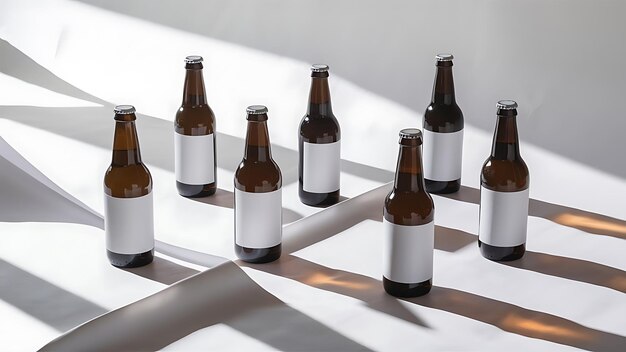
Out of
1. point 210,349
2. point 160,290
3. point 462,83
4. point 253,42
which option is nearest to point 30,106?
point 253,42

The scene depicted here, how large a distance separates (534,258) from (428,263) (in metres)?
0.24

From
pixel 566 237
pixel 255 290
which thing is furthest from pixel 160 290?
pixel 566 237

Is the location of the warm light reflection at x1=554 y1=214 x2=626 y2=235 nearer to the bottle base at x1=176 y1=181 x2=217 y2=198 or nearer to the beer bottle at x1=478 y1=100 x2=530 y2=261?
the beer bottle at x1=478 y1=100 x2=530 y2=261

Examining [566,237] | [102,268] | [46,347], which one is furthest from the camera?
[566,237]

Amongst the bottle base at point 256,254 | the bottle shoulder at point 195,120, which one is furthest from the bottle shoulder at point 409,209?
the bottle shoulder at point 195,120

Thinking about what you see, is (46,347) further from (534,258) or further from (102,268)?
(534,258)

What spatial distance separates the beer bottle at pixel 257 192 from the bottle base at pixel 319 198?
0.29 meters

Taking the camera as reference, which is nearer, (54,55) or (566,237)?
(566,237)

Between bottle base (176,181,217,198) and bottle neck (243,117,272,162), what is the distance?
1.19 ft

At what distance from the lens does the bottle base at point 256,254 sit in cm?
148

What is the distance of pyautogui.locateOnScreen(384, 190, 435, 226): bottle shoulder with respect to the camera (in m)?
1.34

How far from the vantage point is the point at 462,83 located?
7.06ft

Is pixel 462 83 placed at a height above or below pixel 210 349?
above

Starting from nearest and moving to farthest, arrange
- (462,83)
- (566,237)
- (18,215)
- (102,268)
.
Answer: (102,268) < (566,237) < (18,215) < (462,83)
